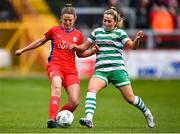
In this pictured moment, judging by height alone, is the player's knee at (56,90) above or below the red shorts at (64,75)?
below

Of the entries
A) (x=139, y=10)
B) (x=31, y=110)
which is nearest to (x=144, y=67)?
(x=139, y=10)

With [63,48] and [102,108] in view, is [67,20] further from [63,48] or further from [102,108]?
[102,108]

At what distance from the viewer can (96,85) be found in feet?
49.5

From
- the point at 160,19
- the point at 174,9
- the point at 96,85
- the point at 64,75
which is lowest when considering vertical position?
the point at 96,85

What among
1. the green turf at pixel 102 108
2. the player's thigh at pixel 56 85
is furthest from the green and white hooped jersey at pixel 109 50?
the green turf at pixel 102 108

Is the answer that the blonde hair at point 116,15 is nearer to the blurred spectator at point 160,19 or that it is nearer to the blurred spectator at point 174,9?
the blurred spectator at point 160,19

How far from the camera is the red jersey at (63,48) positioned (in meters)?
15.6

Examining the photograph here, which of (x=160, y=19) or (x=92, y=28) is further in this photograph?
(x=92, y=28)

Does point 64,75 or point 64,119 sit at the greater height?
point 64,75

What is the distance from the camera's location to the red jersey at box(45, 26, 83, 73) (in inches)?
614

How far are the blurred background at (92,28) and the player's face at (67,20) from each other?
49.5ft

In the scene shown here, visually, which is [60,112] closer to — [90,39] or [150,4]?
[90,39]

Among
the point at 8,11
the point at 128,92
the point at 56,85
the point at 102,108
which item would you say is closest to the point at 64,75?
the point at 56,85

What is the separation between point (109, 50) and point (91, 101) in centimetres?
98
